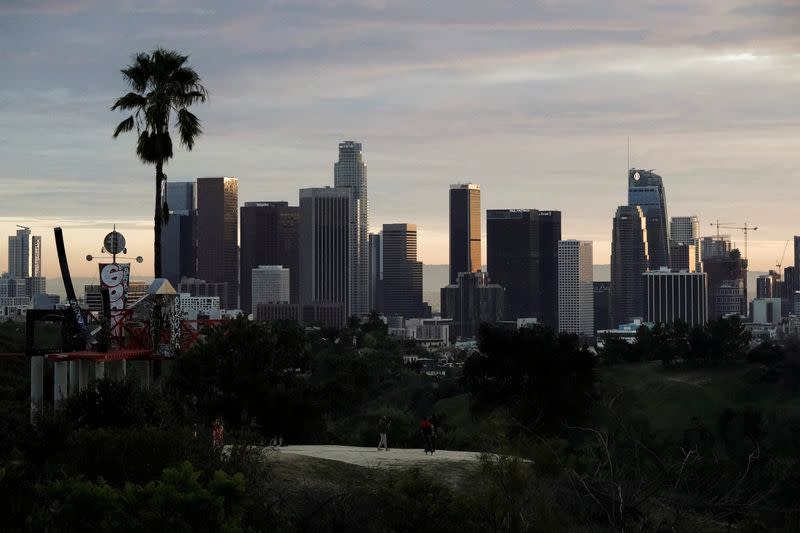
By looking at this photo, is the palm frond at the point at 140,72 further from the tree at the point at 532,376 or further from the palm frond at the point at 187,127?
the tree at the point at 532,376

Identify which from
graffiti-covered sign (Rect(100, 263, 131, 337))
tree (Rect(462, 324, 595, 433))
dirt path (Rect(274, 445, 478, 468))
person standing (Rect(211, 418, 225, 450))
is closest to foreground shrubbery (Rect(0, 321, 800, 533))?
person standing (Rect(211, 418, 225, 450))

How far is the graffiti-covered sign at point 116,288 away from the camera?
47406 millimetres

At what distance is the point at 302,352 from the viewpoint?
59.3 meters

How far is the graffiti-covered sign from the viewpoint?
4741 cm

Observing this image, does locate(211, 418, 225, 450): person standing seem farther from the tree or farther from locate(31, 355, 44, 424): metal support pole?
the tree

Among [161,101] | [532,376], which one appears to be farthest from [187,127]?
[532,376]

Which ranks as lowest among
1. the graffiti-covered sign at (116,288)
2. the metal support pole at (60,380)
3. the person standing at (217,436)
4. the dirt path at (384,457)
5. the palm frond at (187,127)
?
the dirt path at (384,457)

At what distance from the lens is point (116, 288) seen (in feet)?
156

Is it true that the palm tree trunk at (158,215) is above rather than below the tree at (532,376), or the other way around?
above

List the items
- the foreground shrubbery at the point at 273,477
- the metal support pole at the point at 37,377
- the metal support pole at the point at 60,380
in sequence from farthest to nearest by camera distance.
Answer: the metal support pole at the point at 60,380
the metal support pole at the point at 37,377
the foreground shrubbery at the point at 273,477

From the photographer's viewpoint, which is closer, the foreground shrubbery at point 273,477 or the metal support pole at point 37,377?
the foreground shrubbery at point 273,477

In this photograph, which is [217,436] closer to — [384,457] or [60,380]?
[384,457]

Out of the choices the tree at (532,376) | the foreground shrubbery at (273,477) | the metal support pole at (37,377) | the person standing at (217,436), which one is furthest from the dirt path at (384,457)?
the tree at (532,376)

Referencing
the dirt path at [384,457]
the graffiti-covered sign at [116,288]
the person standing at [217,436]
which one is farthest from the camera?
the graffiti-covered sign at [116,288]
